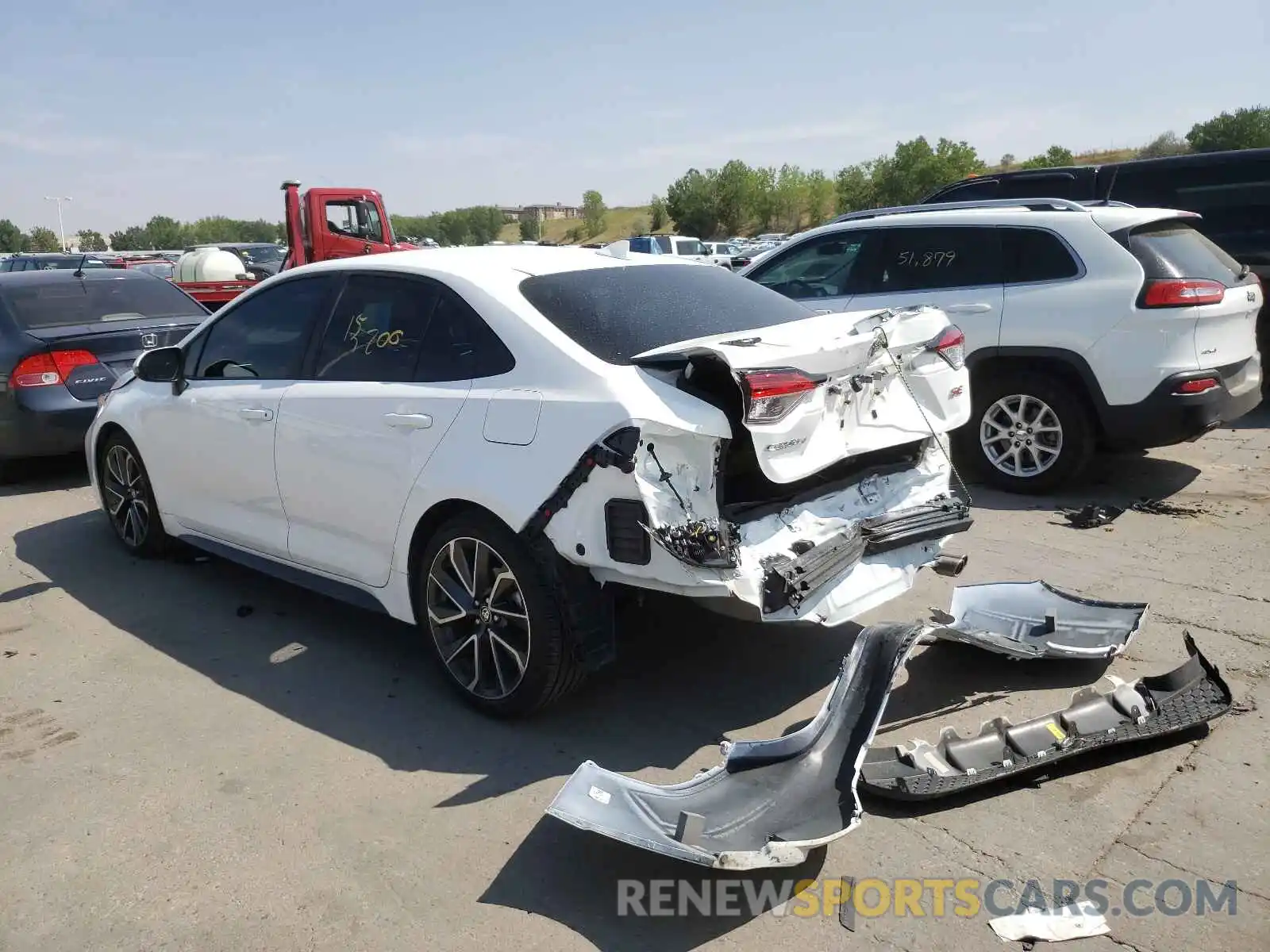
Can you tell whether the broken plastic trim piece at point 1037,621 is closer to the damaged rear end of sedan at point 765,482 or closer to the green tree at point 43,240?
the damaged rear end of sedan at point 765,482

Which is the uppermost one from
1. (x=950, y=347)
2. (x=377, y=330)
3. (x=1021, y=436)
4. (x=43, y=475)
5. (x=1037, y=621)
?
(x=377, y=330)

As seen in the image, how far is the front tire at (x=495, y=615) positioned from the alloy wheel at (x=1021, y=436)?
4.19 meters

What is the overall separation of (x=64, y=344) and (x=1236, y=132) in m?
55.7

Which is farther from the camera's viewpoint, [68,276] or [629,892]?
[68,276]

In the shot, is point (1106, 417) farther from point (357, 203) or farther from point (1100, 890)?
point (357, 203)

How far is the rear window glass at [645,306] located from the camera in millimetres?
3766

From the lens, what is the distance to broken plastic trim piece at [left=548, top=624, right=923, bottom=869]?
2812 mm

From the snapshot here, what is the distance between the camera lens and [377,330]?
14.2 feet

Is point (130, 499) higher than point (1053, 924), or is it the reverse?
point (130, 499)

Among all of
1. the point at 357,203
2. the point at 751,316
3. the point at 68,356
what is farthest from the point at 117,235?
the point at 751,316

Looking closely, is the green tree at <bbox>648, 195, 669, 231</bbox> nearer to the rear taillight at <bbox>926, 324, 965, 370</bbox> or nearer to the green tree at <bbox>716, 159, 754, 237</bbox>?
the green tree at <bbox>716, 159, 754, 237</bbox>

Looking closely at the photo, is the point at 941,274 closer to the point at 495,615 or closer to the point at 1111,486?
the point at 1111,486

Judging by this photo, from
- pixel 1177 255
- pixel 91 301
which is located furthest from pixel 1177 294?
pixel 91 301

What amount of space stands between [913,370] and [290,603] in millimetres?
3299
